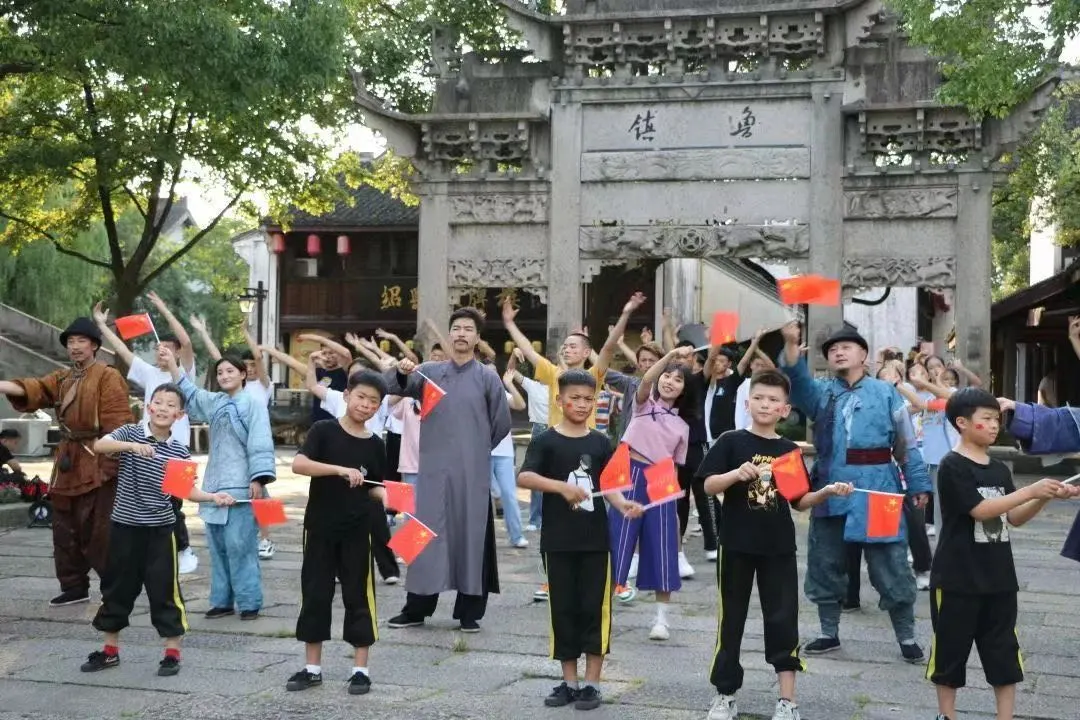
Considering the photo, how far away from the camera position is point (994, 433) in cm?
550

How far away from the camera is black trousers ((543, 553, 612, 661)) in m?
6.11

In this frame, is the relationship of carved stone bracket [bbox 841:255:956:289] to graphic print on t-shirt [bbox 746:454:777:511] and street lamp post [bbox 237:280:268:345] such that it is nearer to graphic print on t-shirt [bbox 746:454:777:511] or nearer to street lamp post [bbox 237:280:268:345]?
graphic print on t-shirt [bbox 746:454:777:511]

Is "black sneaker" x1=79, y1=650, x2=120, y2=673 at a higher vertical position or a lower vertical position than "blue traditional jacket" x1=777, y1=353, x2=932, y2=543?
lower

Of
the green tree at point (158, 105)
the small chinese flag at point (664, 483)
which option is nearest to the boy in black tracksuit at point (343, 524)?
the small chinese flag at point (664, 483)

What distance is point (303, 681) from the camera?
6379mm

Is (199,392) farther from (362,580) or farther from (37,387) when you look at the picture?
(362,580)

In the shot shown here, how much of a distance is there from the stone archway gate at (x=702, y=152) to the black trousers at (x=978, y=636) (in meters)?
12.1

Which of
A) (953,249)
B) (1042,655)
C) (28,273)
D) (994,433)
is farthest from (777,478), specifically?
(28,273)

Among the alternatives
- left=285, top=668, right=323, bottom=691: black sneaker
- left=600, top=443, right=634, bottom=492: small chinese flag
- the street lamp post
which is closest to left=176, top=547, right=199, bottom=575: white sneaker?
left=285, top=668, right=323, bottom=691: black sneaker

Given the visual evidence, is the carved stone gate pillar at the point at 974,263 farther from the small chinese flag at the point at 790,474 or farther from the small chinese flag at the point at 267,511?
the small chinese flag at the point at 267,511

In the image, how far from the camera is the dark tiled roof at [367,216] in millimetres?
36406

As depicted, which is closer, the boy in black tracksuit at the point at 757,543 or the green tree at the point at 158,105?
the boy in black tracksuit at the point at 757,543

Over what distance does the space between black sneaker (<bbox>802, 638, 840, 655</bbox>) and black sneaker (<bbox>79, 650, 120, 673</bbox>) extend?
3.78m

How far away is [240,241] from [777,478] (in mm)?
41736
